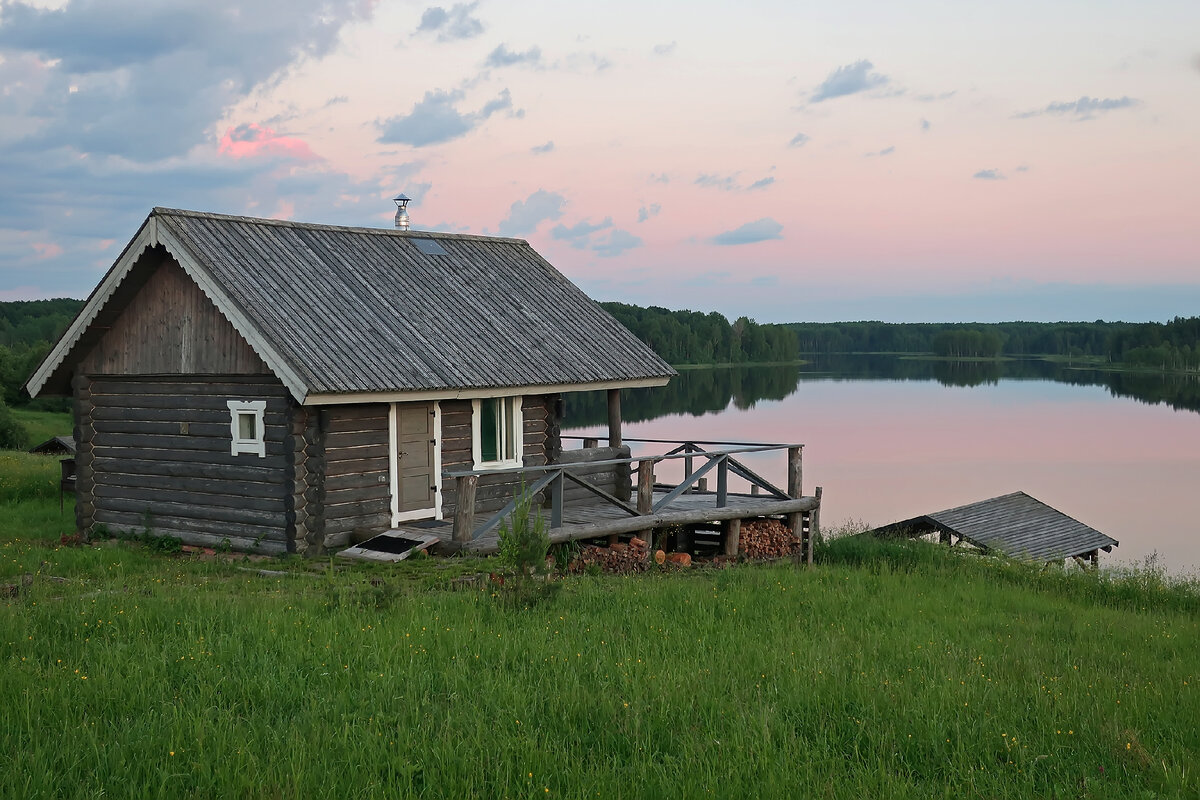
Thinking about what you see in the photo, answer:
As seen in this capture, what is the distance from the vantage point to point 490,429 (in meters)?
20.6

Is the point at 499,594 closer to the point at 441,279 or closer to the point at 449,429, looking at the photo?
the point at 449,429

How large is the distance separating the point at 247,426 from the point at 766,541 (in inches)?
421

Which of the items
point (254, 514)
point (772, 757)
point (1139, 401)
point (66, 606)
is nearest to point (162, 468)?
point (254, 514)

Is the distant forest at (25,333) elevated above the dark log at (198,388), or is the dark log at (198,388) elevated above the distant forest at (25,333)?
the distant forest at (25,333)

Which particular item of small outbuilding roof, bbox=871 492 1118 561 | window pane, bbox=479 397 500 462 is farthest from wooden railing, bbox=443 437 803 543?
small outbuilding roof, bbox=871 492 1118 561

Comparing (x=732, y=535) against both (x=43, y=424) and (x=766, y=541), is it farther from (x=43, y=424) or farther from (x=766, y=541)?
(x=43, y=424)

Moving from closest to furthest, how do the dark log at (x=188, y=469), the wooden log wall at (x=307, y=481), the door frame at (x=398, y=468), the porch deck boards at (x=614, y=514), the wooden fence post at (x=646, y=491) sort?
the porch deck boards at (x=614, y=514)
the wooden log wall at (x=307, y=481)
the dark log at (x=188, y=469)
the door frame at (x=398, y=468)
the wooden fence post at (x=646, y=491)

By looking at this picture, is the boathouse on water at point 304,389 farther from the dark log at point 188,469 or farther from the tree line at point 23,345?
the tree line at point 23,345

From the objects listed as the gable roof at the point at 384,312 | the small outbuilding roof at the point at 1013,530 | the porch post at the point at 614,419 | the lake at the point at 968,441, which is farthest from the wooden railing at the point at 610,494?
the lake at the point at 968,441

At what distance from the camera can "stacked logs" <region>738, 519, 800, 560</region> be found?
22.3m

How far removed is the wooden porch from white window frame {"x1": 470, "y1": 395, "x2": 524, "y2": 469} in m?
0.47

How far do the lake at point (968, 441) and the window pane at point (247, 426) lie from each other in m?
16.9

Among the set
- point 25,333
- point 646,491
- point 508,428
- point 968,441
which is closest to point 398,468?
point 508,428

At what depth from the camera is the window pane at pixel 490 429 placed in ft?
67.2
